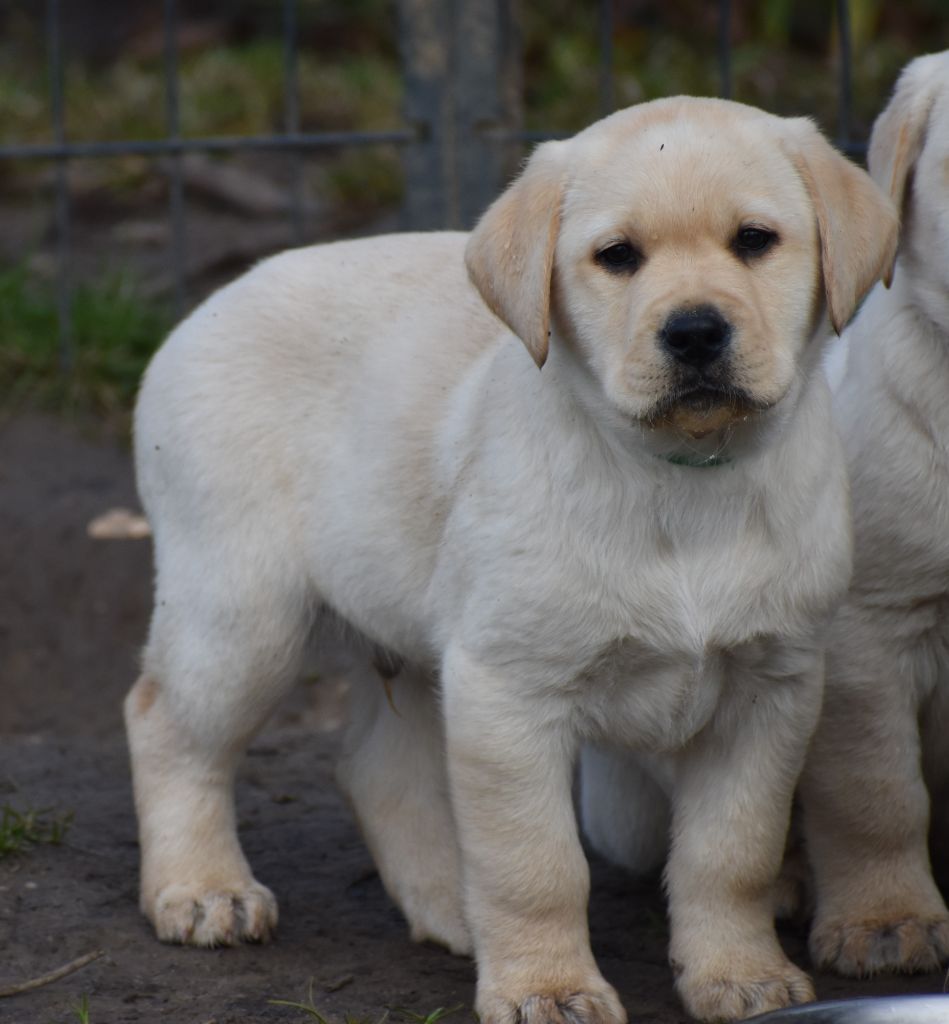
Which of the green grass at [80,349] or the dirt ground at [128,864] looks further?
the green grass at [80,349]

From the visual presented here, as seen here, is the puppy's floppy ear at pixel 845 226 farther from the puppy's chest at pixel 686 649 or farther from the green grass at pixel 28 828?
the green grass at pixel 28 828

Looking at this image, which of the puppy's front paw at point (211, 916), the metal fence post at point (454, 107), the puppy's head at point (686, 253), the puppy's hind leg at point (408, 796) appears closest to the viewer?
the puppy's head at point (686, 253)

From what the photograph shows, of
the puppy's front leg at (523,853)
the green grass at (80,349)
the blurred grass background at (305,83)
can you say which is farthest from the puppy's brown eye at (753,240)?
the blurred grass background at (305,83)

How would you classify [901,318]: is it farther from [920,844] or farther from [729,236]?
[920,844]

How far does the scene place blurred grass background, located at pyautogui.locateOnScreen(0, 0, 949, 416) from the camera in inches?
383

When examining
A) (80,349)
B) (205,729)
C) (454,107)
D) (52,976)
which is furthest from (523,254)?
(80,349)

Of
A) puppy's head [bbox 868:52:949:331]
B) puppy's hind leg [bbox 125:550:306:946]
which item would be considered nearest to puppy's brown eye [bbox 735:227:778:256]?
→ puppy's head [bbox 868:52:949:331]

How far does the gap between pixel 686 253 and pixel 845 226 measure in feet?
1.07

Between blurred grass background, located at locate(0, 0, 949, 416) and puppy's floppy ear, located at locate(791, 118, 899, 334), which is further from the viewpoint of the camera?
blurred grass background, located at locate(0, 0, 949, 416)

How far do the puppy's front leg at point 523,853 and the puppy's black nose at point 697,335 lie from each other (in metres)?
0.74

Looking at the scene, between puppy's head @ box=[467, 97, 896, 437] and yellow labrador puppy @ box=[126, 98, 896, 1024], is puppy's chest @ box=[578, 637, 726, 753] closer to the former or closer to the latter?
yellow labrador puppy @ box=[126, 98, 896, 1024]

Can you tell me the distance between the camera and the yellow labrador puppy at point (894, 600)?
12.5 ft

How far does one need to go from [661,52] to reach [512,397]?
26.5ft

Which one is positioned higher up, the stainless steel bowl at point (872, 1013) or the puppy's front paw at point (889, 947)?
the stainless steel bowl at point (872, 1013)
